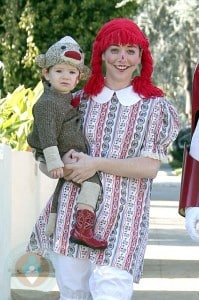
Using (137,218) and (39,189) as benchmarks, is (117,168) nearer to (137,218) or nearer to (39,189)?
(137,218)

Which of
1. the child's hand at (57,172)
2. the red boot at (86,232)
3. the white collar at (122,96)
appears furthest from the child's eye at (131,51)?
the red boot at (86,232)

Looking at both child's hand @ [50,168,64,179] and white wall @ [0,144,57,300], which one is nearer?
child's hand @ [50,168,64,179]

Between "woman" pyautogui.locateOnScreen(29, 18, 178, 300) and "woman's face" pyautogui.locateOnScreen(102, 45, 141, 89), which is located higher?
"woman's face" pyautogui.locateOnScreen(102, 45, 141, 89)

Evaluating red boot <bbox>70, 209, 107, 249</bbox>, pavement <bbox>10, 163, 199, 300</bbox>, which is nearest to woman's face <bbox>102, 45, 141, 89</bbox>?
red boot <bbox>70, 209, 107, 249</bbox>

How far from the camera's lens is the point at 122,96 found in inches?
193

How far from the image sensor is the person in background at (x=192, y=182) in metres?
4.68

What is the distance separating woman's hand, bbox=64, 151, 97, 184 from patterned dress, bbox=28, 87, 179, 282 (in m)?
0.09

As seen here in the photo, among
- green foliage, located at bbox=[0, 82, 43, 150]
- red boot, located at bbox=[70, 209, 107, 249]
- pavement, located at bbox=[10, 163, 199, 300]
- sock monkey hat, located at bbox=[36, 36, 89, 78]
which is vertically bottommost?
pavement, located at bbox=[10, 163, 199, 300]

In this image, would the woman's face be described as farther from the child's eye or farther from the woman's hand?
the woman's hand

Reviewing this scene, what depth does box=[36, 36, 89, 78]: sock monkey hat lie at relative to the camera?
4.92m

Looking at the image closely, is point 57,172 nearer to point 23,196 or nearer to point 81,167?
point 81,167

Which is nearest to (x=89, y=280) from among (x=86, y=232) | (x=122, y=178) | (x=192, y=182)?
(x=86, y=232)

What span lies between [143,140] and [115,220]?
0.41 metres

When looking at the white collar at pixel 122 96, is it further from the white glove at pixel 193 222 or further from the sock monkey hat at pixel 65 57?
the white glove at pixel 193 222
